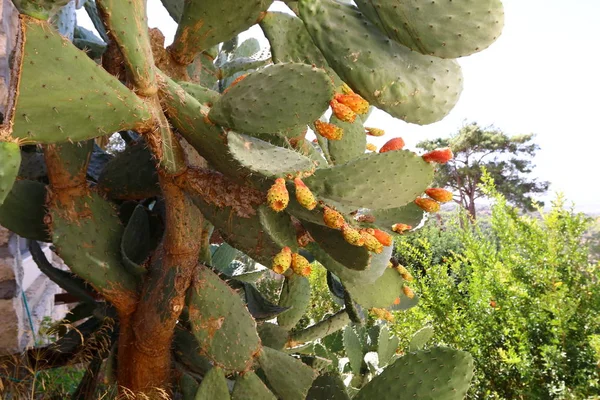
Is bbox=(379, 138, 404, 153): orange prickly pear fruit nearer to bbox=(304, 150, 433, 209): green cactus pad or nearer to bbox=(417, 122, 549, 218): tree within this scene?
bbox=(304, 150, 433, 209): green cactus pad

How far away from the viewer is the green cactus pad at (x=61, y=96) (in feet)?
2.20

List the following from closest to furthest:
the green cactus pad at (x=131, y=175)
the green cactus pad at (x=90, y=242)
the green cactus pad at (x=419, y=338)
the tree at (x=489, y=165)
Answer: the green cactus pad at (x=90, y=242) < the green cactus pad at (x=131, y=175) < the green cactus pad at (x=419, y=338) < the tree at (x=489, y=165)

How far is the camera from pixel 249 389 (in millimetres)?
1050

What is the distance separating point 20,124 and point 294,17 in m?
0.61

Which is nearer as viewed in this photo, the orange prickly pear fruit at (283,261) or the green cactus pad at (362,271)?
the orange prickly pear fruit at (283,261)

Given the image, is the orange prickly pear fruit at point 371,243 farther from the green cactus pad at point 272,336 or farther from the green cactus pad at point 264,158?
the green cactus pad at point 272,336

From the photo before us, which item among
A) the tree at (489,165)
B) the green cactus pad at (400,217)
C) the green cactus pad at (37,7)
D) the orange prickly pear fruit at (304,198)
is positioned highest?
the green cactus pad at (37,7)

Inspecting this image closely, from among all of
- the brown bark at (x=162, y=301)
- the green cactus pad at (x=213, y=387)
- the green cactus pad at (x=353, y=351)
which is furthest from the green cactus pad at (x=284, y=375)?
the green cactus pad at (x=353, y=351)

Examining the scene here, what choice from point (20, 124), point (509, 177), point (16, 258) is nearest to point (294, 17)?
point (20, 124)

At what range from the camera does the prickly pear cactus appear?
77cm

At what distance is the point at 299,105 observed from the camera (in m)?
0.85

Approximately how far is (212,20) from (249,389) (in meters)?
0.78

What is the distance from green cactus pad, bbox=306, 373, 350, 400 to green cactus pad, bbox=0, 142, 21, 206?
695mm

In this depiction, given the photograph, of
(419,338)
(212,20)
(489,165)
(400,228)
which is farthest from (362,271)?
(489,165)
